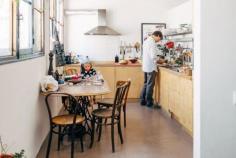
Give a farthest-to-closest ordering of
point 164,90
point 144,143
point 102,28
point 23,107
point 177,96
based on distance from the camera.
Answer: point 102,28, point 164,90, point 177,96, point 144,143, point 23,107

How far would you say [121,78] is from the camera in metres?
7.02

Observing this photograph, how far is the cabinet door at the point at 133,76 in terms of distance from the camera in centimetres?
701

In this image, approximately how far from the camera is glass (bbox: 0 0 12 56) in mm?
2373

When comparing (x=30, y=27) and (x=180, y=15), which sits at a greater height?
(x=180, y=15)

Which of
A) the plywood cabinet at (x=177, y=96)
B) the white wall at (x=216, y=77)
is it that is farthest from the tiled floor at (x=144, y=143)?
the white wall at (x=216, y=77)

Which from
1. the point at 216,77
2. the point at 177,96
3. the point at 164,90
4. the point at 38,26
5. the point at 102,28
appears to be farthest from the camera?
the point at 102,28

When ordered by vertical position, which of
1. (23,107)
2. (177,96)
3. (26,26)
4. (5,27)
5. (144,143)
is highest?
(26,26)

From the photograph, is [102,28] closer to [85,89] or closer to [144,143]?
[85,89]

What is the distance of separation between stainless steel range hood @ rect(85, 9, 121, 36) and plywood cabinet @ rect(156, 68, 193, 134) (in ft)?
5.79

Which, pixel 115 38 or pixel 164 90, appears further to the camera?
pixel 115 38

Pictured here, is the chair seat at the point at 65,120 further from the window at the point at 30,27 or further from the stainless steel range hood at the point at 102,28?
the stainless steel range hood at the point at 102,28

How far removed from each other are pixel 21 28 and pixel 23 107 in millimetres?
886

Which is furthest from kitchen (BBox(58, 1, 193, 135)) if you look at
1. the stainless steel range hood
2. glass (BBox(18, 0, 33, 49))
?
glass (BBox(18, 0, 33, 49))

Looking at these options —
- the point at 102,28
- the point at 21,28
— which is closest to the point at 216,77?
the point at 21,28
